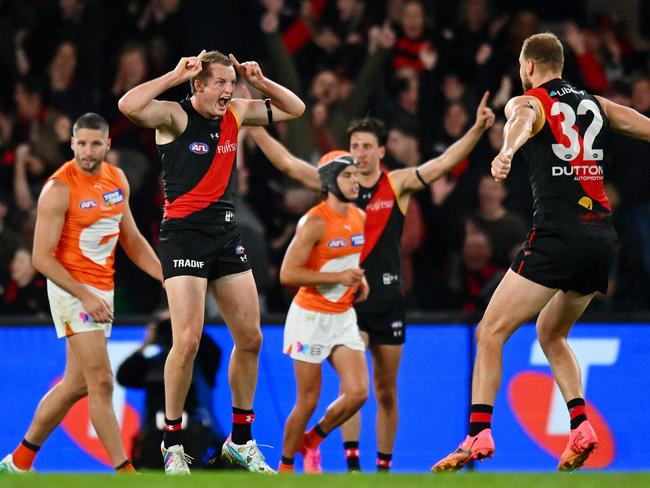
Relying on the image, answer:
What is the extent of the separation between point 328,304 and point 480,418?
2442 mm

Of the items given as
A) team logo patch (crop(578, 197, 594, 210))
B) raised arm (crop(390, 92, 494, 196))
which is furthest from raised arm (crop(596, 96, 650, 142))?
raised arm (crop(390, 92, 494, 196))

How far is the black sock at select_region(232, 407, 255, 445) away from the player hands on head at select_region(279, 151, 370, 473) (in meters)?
1.15

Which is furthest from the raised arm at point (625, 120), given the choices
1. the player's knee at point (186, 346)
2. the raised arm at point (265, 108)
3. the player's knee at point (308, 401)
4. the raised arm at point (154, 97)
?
the player's knee at point (308, 401)

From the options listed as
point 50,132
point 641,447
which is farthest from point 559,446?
point 50,132

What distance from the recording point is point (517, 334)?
11555 millimetres

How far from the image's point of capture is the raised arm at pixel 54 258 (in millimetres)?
9430

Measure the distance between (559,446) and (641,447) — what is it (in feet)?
2.30

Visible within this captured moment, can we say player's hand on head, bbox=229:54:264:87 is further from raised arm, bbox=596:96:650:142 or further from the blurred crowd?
the blurred crowd

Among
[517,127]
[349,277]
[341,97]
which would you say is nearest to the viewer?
[517,127]

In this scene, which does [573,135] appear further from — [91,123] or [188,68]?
[91,123]

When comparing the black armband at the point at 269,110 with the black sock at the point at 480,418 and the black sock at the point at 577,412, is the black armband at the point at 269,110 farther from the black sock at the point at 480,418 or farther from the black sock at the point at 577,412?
the black sock at the point at 577,412

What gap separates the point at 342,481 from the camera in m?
6.78

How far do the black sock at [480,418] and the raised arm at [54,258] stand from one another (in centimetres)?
275

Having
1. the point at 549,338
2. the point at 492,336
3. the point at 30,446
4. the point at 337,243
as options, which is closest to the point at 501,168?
the point at 492,336
